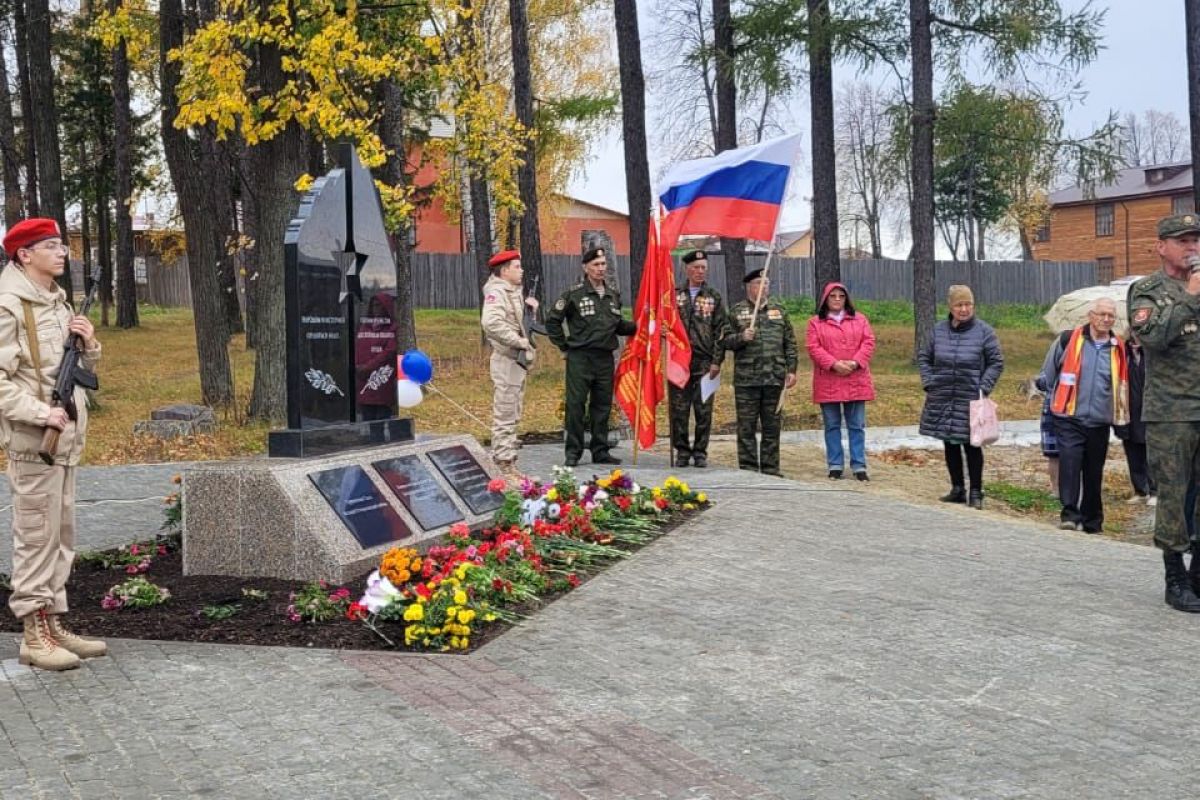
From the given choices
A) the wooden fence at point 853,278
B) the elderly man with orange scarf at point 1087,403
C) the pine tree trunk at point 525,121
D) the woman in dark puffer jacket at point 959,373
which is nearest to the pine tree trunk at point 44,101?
the pine tree trunk at point 525,121

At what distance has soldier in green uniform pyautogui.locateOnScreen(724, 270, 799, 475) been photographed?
39.6 feet

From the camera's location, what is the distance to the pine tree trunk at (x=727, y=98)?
21.2 metres

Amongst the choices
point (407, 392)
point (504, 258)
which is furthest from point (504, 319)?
point (407, 392)

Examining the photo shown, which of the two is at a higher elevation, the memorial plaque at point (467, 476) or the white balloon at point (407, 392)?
the white balloon at point (407, 392)

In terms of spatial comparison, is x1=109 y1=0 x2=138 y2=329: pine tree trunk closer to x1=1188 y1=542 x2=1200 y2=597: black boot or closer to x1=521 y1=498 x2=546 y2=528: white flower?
x1=521 y1=498 x2=546 y2=528: white flower

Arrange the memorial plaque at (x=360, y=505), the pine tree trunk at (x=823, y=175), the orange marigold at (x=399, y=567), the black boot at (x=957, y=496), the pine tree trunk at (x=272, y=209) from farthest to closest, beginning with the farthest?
the pine tree trunk at (x=823, y=175)
the pine tree trunk at (x=272, y=209)
the black boot at (x=957, y=496)
the memorial plaque at (x=360, y=505)
the orange marigold at (x=399, y=567)

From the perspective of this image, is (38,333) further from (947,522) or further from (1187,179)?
(1187,179)

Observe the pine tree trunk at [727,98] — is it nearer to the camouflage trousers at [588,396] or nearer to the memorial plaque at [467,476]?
the camouflage trousers at [588,396]

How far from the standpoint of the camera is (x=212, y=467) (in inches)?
307

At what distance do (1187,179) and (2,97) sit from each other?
5541 cm

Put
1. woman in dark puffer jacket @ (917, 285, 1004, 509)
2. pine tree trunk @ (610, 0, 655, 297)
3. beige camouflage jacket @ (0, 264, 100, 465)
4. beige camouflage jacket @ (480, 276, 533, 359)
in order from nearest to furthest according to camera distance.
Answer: beige camouflage jacket @ (0, 264, 100, 465) < beige camouflage jacket @ (480, 276, 533, 359) < woman in dark puffer jacket @ (917, 285, 1004, 509) < pine tree trunk @ (610, 0, 655, 297)

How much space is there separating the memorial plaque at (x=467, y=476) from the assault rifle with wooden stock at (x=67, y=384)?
10.9 feet

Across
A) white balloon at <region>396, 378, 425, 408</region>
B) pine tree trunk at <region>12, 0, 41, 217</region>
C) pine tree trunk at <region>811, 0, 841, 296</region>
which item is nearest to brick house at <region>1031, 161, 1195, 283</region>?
pine tree trunk at <region>811, 0, 841, 296</region>

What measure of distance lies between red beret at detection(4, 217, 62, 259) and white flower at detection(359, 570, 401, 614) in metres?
2.20
